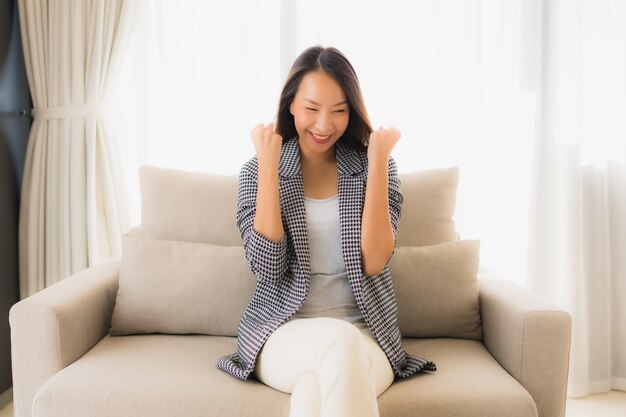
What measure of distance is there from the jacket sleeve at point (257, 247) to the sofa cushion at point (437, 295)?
1.41 feet

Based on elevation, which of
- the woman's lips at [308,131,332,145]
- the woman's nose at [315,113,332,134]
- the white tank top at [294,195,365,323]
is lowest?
the white tank top at [294,195,365,323]

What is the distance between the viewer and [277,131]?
192 centimetres

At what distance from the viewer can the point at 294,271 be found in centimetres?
172

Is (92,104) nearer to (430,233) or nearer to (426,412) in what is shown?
(430,233)

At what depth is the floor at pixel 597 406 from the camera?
250 cm

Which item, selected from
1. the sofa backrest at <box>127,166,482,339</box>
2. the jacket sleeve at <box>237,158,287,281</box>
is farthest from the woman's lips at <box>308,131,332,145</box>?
the sofa backrest at <box>127,166,482,339</box>

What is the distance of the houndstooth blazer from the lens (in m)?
1.67

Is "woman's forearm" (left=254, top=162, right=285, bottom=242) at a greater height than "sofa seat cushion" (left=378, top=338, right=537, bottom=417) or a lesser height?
greater

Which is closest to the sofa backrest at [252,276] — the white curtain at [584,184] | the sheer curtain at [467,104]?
the sheer curtain at [467,104]

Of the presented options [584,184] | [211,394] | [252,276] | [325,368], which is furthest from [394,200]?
→ [584,184]

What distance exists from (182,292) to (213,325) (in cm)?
14

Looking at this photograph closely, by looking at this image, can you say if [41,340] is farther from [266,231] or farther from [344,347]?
[344,347]

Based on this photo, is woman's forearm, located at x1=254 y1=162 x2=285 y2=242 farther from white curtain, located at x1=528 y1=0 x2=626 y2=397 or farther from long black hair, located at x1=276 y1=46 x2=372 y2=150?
white curtain, located at x1=528 y1=0 x2=626 y2=397

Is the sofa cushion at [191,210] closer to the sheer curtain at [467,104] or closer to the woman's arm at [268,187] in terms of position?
the woman's arm at [268,187]
